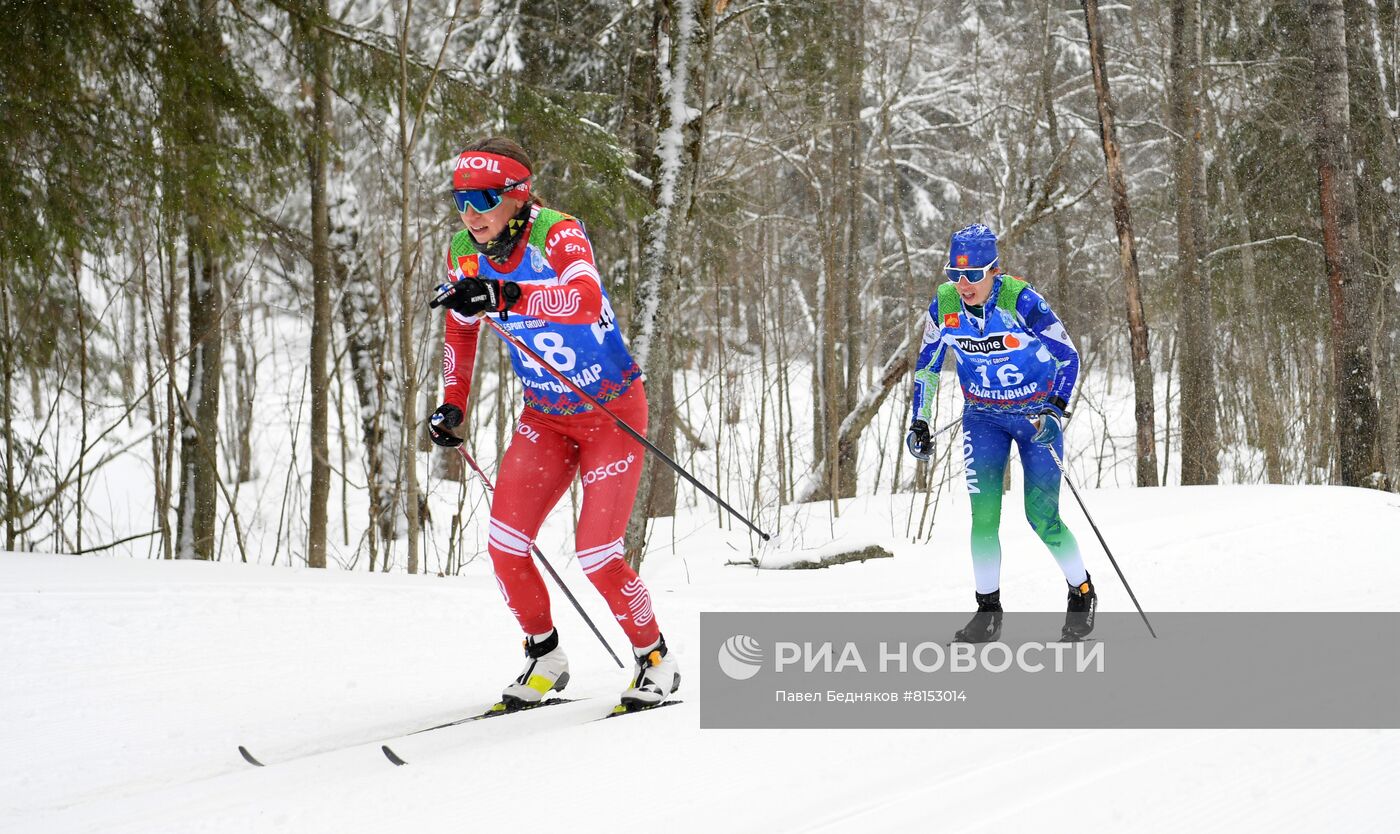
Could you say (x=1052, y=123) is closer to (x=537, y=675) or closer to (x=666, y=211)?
(x=666, y=211)

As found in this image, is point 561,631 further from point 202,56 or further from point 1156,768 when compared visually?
point 202,56

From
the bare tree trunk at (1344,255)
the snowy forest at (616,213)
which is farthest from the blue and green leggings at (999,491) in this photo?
the bare tree trunk at (1344,255)

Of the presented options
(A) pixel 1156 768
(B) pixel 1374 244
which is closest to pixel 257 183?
(A) pixel 1156 768

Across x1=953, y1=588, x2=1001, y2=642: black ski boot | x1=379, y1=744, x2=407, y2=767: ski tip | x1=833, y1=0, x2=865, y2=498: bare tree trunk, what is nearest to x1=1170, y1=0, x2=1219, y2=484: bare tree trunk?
x1=833, y1=0, x2=865, y2=498: bare tree trunk

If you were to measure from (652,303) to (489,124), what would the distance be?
2.06 meters

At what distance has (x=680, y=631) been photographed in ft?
18.3

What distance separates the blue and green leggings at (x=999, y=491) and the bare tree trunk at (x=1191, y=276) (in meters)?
7.92

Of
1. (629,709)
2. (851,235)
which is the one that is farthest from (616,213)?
(629,709)

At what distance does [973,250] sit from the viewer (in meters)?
4.71

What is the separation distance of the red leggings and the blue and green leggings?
1852 mm

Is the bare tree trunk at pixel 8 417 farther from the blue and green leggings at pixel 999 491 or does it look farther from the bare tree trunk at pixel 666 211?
the blue and green leggings at pixel 999 491

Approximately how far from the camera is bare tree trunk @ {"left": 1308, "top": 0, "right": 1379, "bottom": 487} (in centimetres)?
1130

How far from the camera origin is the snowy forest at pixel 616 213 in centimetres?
615

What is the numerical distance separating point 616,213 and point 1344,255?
8.27 m
